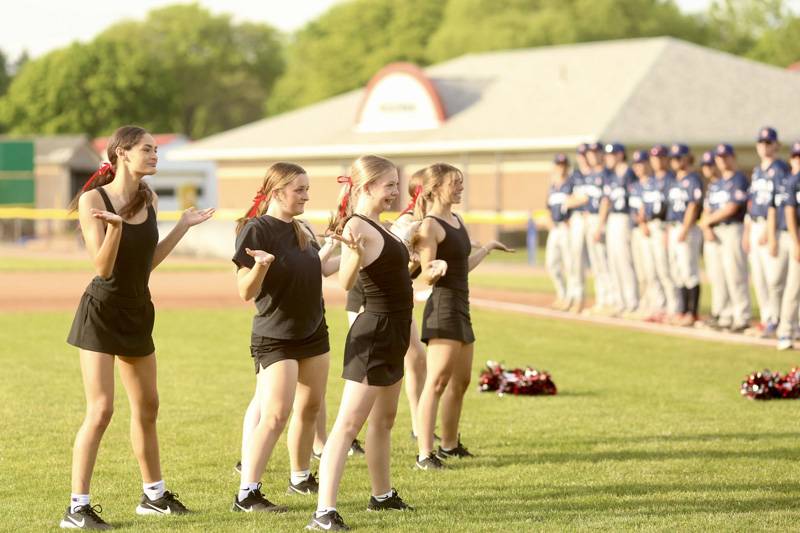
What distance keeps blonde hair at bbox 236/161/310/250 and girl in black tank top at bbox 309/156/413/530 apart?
0.23 metres

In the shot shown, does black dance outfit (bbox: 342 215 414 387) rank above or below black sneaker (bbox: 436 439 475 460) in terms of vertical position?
above

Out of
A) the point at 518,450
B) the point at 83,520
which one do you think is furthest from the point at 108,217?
the point at 518,450

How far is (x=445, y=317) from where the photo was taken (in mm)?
8781

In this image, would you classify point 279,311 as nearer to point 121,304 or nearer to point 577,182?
point 121,304

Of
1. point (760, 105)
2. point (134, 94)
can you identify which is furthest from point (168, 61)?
point (760, 105)

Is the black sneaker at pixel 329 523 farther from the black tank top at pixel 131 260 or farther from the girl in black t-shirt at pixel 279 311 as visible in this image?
the black tank top at pixel 131 260

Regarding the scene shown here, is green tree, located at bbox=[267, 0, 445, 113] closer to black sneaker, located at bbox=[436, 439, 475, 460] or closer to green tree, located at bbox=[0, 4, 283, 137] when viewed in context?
green tree, located at bbox=[0, 4, 283, 137]

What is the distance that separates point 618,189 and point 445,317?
1006 cm

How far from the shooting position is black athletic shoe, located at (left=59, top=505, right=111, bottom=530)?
687 cm

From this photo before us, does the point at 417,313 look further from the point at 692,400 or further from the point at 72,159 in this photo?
the point at 72,159

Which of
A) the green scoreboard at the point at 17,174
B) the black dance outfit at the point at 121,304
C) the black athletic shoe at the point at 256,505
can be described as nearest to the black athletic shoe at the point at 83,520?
the black athletic shoe at the point at 256,505

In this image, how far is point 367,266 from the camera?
691 cm

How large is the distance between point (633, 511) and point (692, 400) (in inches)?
178

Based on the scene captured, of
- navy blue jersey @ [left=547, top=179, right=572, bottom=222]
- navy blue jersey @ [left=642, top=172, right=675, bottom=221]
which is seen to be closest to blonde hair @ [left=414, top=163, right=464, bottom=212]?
navy blue jersey @ [left=642, top=172, right=675, bottom=221]
